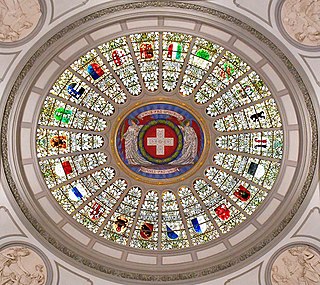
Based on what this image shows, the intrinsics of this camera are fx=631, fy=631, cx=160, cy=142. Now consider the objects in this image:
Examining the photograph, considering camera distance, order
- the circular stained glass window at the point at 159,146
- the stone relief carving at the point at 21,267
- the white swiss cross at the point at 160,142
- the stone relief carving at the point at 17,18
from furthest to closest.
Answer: the white swiss cross at the point at 160,142, the circular stained glass window at the point at 159,146, the stone relief carving at the point at 21,267, the stone relief carving at the point at 17,18

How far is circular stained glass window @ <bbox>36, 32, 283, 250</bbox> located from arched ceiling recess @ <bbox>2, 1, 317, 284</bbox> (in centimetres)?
3

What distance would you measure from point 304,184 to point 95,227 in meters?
5.92

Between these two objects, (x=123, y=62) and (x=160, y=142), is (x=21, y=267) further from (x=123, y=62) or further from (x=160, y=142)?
(x=123, y=62)

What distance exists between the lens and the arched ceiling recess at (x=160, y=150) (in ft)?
54.5

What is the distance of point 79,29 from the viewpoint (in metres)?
15.7

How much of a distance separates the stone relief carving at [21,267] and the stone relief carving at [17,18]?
5579mm

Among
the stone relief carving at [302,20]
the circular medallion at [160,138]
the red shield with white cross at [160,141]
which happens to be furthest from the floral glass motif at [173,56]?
the stone relief carving at [302,20]

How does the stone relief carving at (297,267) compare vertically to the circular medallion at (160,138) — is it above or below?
below

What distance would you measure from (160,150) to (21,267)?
4993 mm

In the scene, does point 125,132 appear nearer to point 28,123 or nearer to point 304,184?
point 28,123

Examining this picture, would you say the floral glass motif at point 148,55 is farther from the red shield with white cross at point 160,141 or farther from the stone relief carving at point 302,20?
the stone relief carving at point 302,20

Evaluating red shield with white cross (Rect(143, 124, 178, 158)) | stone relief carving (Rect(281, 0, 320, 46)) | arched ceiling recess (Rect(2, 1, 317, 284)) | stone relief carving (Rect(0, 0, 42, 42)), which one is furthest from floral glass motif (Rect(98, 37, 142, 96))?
stone relief carving (Rect(281, 0, 320, 46))

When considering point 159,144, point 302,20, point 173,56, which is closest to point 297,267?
point 159,144

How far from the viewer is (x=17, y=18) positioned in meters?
15.2
